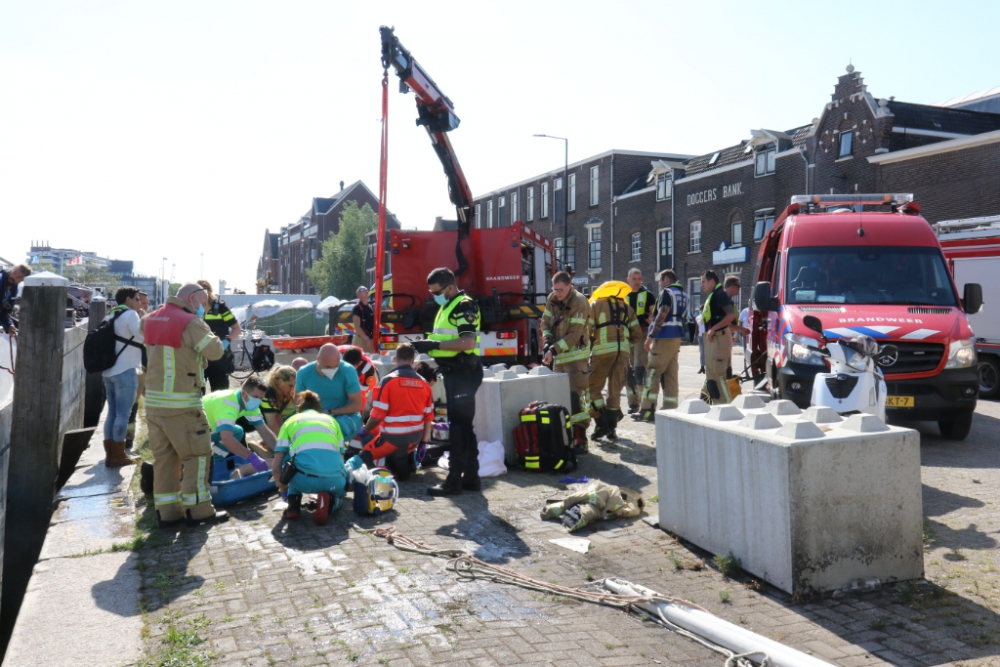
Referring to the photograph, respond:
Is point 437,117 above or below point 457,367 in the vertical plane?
above

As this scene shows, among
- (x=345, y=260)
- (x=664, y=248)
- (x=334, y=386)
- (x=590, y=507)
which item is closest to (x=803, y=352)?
(x=590, y=507)

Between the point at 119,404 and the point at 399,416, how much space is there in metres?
3.05

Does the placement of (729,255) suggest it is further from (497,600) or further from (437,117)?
(497,600)

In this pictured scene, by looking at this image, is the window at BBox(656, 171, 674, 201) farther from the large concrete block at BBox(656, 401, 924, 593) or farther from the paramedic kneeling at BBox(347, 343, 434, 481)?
the large concrete block at BBox(656, 401, 924, 593)

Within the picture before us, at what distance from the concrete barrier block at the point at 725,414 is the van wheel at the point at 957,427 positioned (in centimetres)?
495

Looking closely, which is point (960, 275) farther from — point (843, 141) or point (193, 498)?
point (843, 141)

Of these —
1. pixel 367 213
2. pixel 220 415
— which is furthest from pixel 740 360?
pixel 367 213

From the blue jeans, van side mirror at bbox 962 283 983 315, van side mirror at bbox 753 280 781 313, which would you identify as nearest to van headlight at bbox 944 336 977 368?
van side mirror at bbox 962 283 983 315

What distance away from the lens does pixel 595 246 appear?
46156 millimetres

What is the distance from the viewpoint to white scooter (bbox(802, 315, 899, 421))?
623 cm

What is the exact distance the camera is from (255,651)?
360 cm

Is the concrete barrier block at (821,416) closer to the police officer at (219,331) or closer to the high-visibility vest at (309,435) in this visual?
the high-visibility vest at (309,435)

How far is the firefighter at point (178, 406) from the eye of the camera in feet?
19.0

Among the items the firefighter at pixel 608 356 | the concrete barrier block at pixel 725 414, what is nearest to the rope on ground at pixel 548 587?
the concrete barrier block at pixel 725 414
